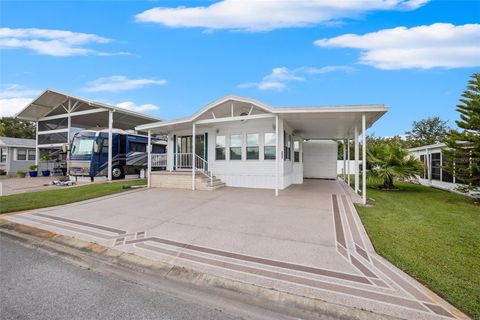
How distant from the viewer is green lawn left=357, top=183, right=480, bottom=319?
2.51 m

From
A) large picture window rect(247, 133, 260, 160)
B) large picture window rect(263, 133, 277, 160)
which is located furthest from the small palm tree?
large picture window rect(247, 133, 260, 160)

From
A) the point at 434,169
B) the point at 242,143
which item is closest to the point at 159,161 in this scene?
the point at 242,143

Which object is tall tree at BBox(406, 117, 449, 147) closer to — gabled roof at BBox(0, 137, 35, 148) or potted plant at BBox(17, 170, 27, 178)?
potted plant at BBox(17, 170, 27, 178)

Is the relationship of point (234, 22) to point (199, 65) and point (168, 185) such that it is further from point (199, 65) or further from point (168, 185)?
point (168, 185)

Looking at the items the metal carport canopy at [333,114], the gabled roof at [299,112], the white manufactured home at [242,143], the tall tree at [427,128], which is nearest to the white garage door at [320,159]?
the white manufactured home at [242,143]

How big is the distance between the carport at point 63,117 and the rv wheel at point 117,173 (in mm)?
2981

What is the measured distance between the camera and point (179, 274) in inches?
117

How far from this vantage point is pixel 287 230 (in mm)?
4559

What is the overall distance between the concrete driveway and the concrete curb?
10cm

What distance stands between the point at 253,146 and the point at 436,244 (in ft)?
25.0

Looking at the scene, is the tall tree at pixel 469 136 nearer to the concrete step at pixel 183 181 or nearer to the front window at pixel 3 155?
the concrete step at pixel 183 181

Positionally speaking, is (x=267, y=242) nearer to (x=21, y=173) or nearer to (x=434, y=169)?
(x=434, y=169)

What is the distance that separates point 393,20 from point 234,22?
6809mm

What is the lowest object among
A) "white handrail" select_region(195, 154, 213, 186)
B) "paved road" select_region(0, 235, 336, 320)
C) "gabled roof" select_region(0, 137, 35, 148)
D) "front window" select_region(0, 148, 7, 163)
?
"paved road" select_region(0, 235, 336, 320)
